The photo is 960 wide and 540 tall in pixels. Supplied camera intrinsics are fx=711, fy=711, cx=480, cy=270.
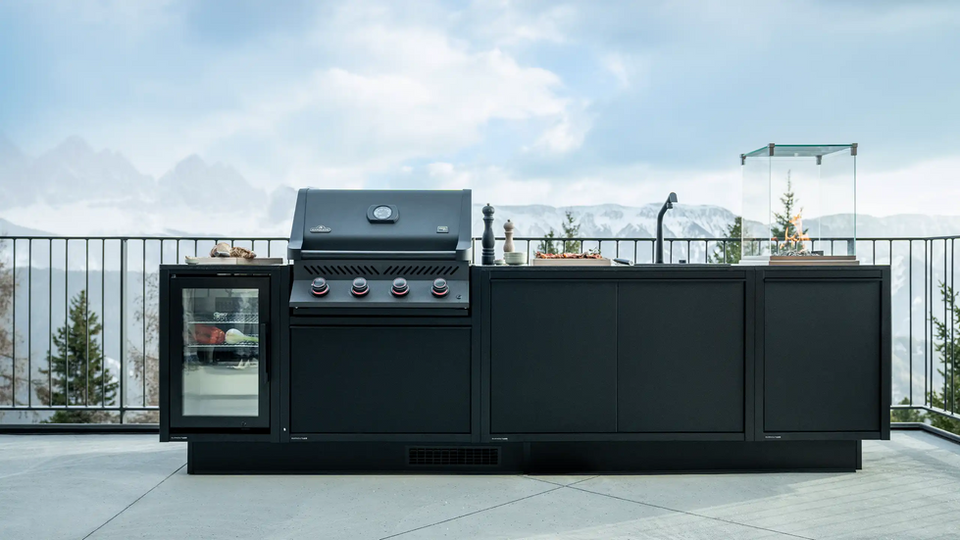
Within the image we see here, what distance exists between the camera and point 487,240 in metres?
3.41

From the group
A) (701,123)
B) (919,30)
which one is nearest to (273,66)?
(701,123)

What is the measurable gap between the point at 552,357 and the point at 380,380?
0.79 metres

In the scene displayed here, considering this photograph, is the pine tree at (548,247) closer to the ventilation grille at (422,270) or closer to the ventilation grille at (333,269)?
the ventilation grille at (422,270)

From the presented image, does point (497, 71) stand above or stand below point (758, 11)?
below

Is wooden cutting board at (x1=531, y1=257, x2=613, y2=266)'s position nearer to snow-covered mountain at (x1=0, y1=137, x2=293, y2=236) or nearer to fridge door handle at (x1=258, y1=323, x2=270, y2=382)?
fridge door handle at (x1=258, y1=323, x2=270, y2=382)

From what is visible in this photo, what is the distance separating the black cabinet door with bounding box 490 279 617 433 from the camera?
325 centimetres

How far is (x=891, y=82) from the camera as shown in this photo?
14469 mm

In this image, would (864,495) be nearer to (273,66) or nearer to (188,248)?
(273,66)

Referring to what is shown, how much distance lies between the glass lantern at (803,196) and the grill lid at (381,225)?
4.70 feet

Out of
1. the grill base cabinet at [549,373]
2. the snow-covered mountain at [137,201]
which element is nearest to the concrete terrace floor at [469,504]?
the grill base cabinet at [549,373]

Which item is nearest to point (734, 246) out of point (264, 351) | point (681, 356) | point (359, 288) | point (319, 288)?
point (681, 356)

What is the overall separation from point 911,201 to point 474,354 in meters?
14.7

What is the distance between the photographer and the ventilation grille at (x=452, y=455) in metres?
3.32

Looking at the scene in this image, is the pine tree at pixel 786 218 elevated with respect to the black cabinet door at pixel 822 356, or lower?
elevated
